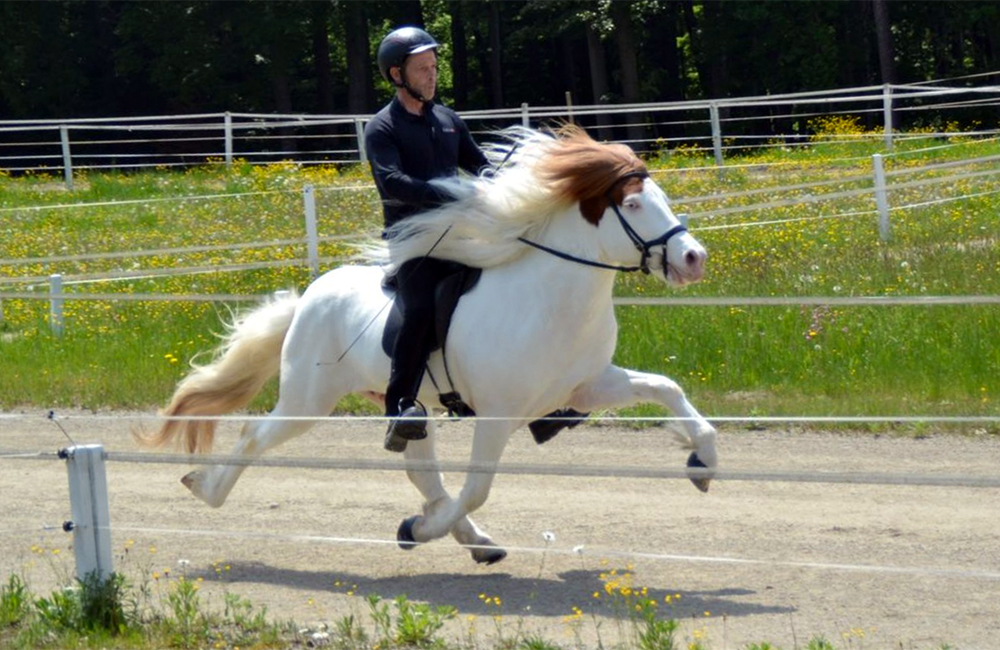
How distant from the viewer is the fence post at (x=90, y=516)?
6.63m

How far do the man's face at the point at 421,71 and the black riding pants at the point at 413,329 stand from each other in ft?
2.69

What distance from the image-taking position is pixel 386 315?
7.86 metres

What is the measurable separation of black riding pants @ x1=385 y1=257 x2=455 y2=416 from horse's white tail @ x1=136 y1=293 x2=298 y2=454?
123 cm

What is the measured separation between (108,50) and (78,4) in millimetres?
1663

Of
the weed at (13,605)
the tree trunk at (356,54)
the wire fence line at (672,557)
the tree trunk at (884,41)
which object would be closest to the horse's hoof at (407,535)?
the wire fence line at (672,557)

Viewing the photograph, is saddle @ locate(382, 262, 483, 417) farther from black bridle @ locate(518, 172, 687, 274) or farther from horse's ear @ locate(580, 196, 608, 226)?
horse's ear @ locate(580, 196, 608, 226)

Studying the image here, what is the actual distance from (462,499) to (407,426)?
44cm

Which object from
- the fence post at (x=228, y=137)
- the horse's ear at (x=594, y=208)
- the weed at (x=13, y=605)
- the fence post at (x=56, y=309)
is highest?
the fence post at (x=228, y=137)

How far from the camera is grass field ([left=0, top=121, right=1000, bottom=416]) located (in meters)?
12.2

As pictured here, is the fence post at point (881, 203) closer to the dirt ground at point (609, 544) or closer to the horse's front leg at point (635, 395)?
the dirt ground at point (609, 544)

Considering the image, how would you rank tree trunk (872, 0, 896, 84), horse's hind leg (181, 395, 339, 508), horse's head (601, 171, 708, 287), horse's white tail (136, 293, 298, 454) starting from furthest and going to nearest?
tree trunk (872, 0, 896, 84) < horse's white tail (136, 293, 298, 454) < horse's hind leg (181, 395, 339, 508) < horse's head (601, 171, 708, 287)

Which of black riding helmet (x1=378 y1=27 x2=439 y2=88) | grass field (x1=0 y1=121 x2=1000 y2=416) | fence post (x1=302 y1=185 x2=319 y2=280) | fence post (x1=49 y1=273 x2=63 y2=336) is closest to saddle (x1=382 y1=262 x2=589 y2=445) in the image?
black riding helmet (x1=378 y1=27 x2=439 y2=88)

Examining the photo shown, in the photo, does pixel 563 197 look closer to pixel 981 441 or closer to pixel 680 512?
pixel 680 512

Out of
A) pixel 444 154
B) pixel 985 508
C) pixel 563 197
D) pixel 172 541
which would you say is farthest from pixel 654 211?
pixel 172 541
